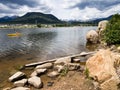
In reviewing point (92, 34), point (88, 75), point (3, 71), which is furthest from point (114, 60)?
point (92, 34)

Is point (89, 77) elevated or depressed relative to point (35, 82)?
elevated

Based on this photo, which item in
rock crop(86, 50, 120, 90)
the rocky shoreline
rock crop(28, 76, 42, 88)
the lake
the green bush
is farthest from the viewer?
the green bush

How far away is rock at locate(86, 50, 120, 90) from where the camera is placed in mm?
11734

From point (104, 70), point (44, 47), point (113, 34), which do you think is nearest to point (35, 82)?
point (104, 70)

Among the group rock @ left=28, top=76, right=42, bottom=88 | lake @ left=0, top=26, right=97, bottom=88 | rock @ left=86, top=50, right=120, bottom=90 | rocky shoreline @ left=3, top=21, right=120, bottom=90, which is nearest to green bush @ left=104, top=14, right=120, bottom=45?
lake @ left=0, top=26, right=97, bottom=88

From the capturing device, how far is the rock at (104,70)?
11734 mm

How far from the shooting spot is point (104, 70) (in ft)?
41.8

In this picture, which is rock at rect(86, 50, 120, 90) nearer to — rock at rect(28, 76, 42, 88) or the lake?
rock at rect(28, 76, 42, 88)

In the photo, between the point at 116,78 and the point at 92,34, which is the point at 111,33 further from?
the point at 116,78

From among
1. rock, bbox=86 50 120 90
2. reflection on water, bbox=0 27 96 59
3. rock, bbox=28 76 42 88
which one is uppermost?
rock, bbox=86 50 120 90

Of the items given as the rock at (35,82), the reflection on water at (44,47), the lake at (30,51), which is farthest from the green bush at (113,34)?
the rock at (35,82)

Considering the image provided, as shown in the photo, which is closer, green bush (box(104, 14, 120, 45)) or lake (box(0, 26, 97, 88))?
lake (box(0, 26, 97, 88))

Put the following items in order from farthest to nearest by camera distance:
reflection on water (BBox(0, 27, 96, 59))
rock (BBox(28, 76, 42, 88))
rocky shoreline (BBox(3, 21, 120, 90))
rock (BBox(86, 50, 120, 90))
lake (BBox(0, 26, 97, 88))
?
reflection on water (BBox(0, 27, 96, 59)) → lake (BBox(0, 26, 97, 88)) → rock (BBox(28, 76, 42, 88)) → rocky shoreline (BBox(3, 21, 120, 90)) → rock (BBox(86, 50, 120, 90))

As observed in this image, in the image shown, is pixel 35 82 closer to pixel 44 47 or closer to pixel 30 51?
pixel 30 51
